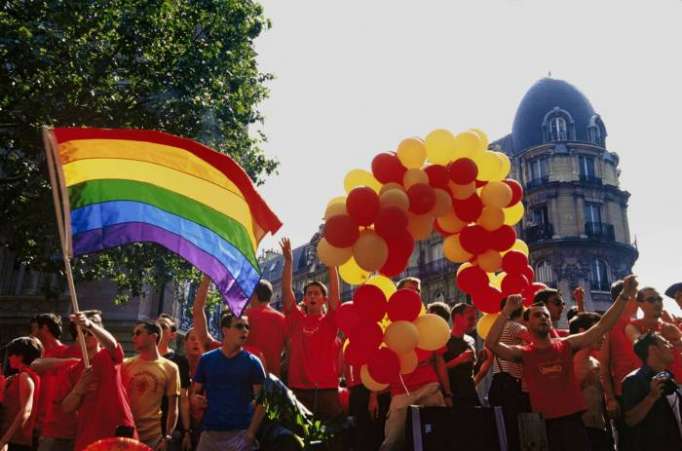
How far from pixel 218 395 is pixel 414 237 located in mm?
2437

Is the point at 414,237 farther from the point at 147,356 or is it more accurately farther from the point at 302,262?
the point at 302,262

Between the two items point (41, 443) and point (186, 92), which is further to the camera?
point (186, 92)

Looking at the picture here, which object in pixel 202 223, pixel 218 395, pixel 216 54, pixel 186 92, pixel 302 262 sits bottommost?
pixel 218 395

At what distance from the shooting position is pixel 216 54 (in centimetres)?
1261

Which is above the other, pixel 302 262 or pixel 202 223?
pixel 302 262

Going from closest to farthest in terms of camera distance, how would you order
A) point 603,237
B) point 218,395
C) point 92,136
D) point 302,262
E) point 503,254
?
point 218,395
point 92,136
point 503,254
point 603,237
point 302,262

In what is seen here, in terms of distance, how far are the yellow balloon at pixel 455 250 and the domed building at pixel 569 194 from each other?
1093 inches

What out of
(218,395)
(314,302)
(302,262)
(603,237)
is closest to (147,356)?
(218,395)

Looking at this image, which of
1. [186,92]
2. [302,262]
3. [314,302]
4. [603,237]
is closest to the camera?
[314,302]

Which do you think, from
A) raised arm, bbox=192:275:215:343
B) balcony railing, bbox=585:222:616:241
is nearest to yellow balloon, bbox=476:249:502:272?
raised arm, bbox=192:275:215:343

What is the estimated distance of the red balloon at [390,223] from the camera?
5.58m

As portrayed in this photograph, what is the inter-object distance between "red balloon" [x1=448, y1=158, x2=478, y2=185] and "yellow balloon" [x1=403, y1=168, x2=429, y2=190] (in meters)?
0.32

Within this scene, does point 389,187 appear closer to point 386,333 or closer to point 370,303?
point 370,303

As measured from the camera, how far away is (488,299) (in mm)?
6562
